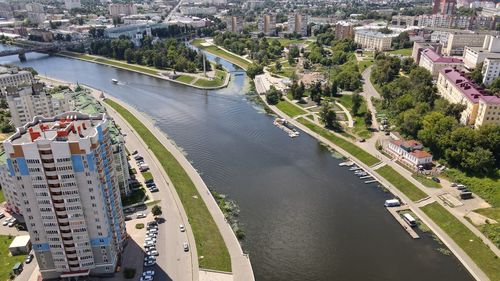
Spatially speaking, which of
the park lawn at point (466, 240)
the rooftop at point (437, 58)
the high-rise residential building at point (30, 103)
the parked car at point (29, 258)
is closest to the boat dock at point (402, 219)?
the park lawn at point (466, 240)

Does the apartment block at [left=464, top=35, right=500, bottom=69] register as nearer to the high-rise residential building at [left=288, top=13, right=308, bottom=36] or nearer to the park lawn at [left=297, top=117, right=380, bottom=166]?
the park lawn at [left=297, top=117, right=380, bottom=166]

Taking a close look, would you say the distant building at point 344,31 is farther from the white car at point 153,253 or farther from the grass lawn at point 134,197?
the white car at point 153,253

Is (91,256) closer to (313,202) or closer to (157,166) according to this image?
(157,166)

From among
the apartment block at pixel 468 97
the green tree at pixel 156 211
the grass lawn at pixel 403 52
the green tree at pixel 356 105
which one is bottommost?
the green tree at pixel 156 211

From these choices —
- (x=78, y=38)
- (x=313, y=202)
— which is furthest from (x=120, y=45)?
(x=313, y=202)

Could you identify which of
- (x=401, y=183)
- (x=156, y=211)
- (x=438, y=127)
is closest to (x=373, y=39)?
(x=438, y=127)

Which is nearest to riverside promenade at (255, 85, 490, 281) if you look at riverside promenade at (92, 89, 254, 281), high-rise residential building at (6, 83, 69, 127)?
riverside promenade at (92, 89, 254, 281)

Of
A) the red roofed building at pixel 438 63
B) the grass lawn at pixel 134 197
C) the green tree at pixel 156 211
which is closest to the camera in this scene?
the green tree at pixel 156 211
